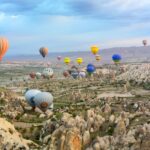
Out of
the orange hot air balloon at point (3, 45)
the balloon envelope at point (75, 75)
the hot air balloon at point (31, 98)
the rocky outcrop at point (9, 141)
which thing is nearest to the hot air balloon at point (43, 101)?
the hot air balloon at point (31, 98)

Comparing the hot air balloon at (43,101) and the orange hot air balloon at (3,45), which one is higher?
the orange hot air balloon at (3,45)

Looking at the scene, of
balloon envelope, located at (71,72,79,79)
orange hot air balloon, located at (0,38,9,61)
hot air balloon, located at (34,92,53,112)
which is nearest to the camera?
hot air balloon, located at (34,92,53,112)

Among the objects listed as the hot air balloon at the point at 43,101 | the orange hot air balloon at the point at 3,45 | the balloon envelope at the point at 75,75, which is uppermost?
the orange hot air balloon at the point at 3,45

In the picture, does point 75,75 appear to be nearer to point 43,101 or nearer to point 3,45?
point 3,45

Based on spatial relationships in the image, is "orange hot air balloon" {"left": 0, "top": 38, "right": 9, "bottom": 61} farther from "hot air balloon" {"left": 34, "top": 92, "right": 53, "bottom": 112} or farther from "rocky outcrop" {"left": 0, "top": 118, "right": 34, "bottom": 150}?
"rocky outcrop" {"left": 0, "top": 118, "right": 34, "bottom": 150}

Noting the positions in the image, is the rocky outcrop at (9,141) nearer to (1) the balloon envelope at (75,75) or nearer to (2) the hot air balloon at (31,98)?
(2) the hot air balloon at (31,98)

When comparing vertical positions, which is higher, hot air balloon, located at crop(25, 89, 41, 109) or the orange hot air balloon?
the orange hot air balloon

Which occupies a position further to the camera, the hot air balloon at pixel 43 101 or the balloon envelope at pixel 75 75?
the balloon envelope at pixel 75 75

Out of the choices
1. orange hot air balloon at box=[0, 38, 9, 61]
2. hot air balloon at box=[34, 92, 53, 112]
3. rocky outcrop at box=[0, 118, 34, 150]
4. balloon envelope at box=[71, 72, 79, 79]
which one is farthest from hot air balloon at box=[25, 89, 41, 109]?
balloon envelope at box=[71, 72, 79, 79]

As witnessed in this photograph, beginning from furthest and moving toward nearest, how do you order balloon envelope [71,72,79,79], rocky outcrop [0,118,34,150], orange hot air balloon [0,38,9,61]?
balloon envelope [71,72,79,79] < orange hot air balloon [0,38,9,61] < rocky outcrop [0,118,34,150]

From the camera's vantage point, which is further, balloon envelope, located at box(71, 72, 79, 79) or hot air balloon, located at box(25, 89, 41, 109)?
balloon envelope, located at box(71, 72, 79, 79)

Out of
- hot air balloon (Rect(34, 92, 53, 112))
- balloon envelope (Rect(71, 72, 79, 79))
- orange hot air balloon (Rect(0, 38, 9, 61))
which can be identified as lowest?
balloon envelope (Rect(71, 72, 79, 79))
